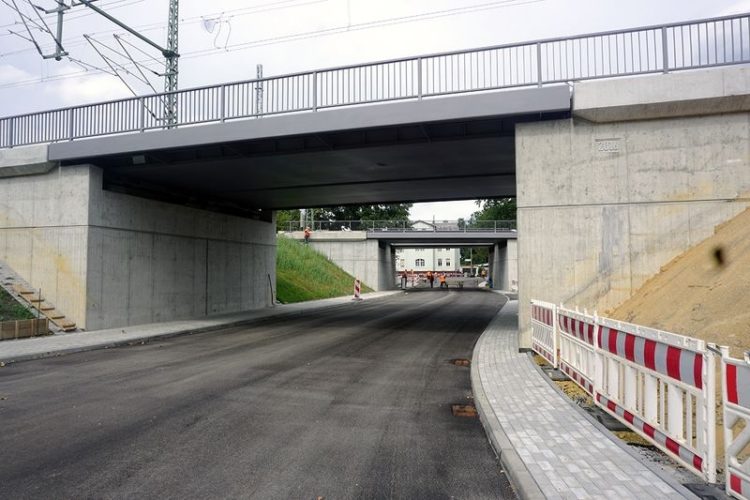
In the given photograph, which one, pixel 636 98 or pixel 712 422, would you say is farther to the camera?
pixel 636 98

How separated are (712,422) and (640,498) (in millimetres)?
761

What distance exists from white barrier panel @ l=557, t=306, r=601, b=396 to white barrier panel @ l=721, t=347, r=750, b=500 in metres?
2.64

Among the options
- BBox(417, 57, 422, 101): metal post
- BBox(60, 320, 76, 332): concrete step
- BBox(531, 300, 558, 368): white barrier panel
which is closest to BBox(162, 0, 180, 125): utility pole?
BBox(60, 320, 76, 332): concrete step

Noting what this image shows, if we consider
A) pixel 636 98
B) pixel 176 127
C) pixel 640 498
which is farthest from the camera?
pixel 176 127

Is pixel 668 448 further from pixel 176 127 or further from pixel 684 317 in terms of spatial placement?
pixel 176 127

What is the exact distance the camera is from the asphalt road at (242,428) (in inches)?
159

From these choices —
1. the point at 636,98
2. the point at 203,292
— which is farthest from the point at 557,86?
the point at 203,292

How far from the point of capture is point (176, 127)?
561 inches

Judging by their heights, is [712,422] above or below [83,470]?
above

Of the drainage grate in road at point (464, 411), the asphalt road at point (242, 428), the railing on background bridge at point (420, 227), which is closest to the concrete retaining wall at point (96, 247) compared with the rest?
the asphalt road at point (242, 428)

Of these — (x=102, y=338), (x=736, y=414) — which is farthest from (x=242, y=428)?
(x=102, y=338)

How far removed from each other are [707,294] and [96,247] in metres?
15.2

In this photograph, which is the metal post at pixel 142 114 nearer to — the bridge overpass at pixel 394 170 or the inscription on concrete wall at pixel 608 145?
the bridge overpass at pixel 394 170

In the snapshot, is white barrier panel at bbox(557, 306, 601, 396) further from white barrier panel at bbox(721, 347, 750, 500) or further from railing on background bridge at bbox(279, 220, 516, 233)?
railing on background bridge at bbox(279, 220, 516, 233)
